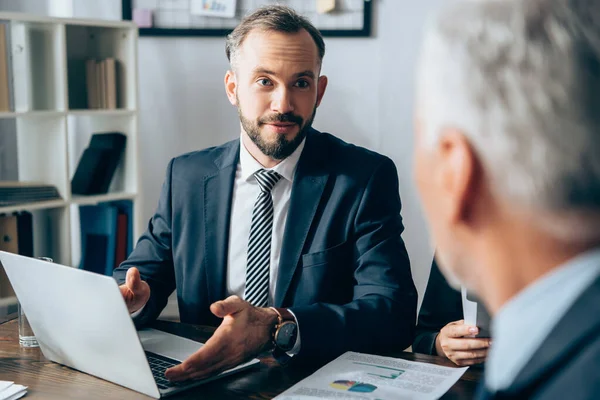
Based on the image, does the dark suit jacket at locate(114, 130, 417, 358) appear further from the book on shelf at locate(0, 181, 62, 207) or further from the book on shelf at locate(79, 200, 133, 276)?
the book on shelf at locate(79, 200, 133, 276)

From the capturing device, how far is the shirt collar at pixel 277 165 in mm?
1832

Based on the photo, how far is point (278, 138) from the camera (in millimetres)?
1815

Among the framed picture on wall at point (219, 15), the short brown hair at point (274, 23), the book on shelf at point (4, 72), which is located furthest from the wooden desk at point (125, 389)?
the framed picture on wall at point (219, 15)

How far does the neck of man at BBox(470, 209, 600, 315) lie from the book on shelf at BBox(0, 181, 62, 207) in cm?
265

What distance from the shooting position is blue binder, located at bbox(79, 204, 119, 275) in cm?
324

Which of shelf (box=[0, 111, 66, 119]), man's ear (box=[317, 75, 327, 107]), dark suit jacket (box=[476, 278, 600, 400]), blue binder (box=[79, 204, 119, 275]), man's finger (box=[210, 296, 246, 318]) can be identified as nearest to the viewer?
dark suit jacket (box=[476, 278, 600, 400])

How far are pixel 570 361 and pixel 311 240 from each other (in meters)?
1.23

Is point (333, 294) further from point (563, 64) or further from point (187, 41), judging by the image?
point (187, 41)

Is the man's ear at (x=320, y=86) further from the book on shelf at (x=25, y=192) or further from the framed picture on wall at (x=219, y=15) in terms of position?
the book on shelf at (x=25, y=192)

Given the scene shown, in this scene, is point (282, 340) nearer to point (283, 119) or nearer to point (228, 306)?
point (228, 306)

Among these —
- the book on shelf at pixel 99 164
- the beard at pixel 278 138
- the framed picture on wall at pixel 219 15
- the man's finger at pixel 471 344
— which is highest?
the framed picture on wall at pixel 219 15

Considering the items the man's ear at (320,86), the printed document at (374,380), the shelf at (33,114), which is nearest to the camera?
the printed document at (374,380)

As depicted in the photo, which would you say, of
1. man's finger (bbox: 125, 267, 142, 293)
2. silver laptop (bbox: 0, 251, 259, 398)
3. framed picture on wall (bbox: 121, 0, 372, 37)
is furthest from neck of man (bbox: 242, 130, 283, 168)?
framed picture on wall (bbox: 121, 0, 372, 37)

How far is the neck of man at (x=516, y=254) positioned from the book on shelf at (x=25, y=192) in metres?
2.65
